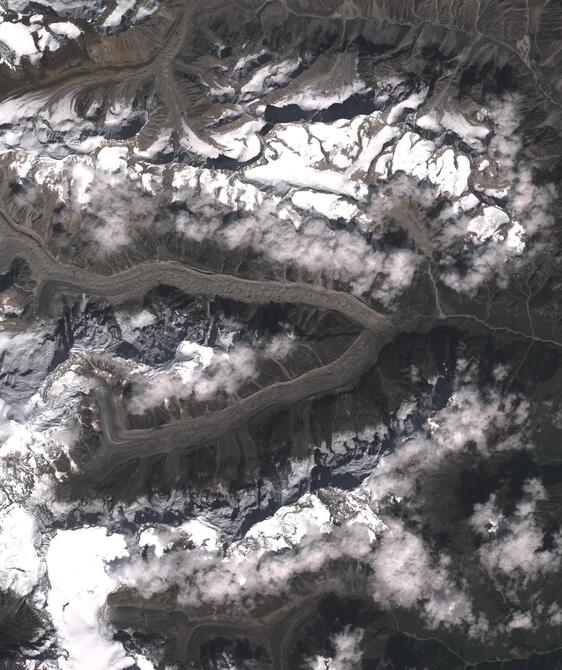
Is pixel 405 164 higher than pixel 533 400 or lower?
higher

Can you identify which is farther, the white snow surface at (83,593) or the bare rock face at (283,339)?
the white snow surface at (83,593)

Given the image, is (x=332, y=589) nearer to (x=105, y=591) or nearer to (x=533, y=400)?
(x=105, y=591)

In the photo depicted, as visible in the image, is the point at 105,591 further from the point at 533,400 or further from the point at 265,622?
the point at 533,400

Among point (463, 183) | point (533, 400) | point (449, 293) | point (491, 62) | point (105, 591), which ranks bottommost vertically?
point (105, 591)

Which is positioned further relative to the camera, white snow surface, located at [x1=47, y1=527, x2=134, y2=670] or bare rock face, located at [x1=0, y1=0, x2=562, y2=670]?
white snow surface, located at [x1=47, y1=527, x2=134, y2=670]

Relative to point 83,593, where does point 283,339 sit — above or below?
above

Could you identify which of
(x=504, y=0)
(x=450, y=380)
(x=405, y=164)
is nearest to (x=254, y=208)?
(x=405, y=164)

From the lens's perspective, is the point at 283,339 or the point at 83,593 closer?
the point at 283,339
